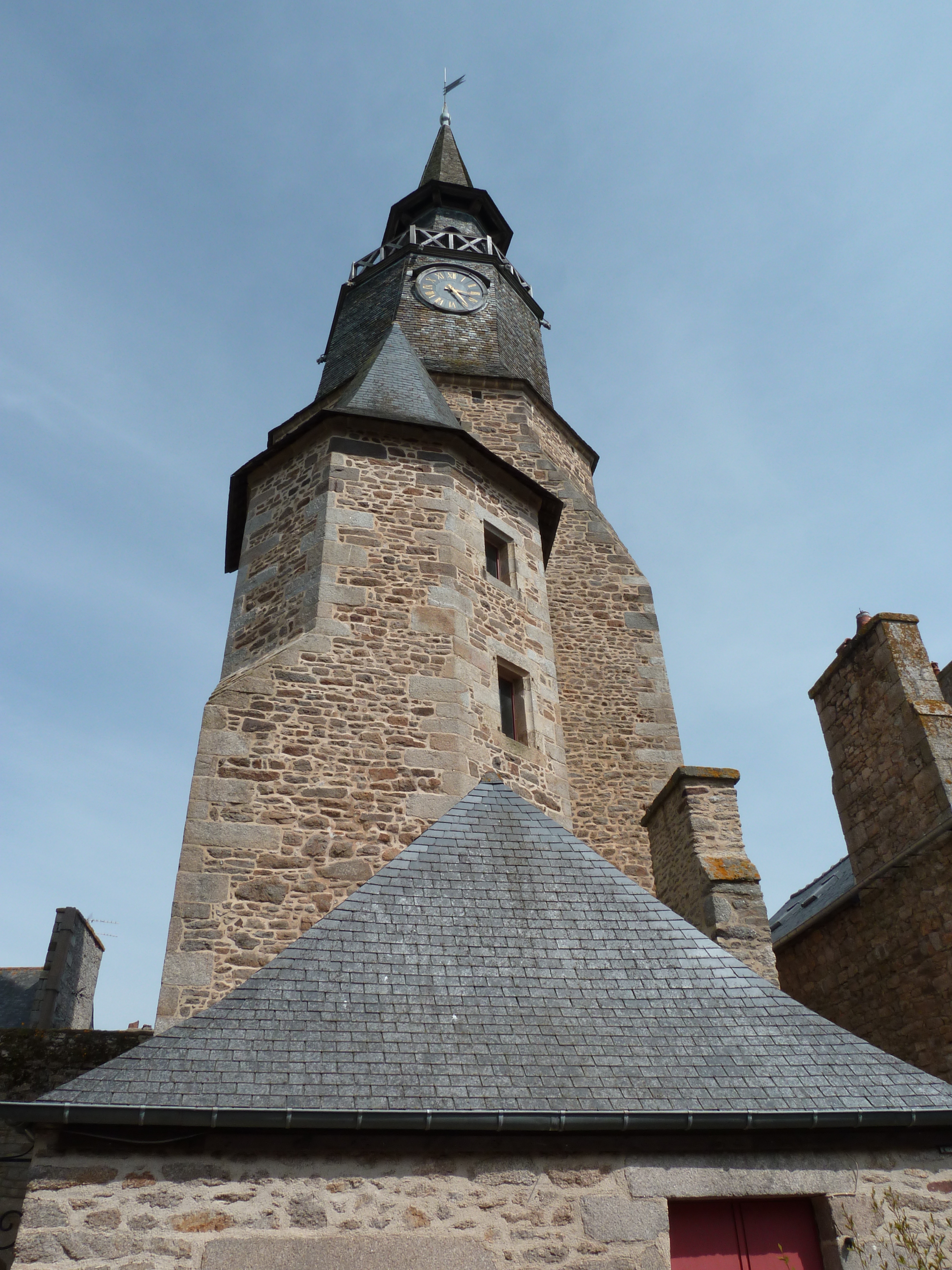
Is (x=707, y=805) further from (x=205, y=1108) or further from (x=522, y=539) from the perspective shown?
(x=205, y=1108)

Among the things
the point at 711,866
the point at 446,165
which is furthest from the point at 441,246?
the point at 711,866

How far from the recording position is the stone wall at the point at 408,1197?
3658 mm

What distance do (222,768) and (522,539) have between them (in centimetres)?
419

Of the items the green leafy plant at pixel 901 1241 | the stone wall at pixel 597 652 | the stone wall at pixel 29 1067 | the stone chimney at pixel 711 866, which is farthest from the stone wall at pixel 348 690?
the green leafy plant at pixel 901 1241

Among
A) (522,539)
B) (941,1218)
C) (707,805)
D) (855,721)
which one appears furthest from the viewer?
(522,539)

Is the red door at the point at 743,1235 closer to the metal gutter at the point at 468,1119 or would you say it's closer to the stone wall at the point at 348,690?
Answer: the metal gutter at the point at 468,1119

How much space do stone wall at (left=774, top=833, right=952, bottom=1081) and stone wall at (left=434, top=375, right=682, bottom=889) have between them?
1838 mm

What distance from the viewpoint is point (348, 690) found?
7.27m

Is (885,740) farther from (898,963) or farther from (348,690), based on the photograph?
(348,690)

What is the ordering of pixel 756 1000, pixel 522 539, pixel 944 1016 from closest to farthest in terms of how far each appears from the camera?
1. pixel 756 1000
2. pixel 944 1016
3. pixel 522 539

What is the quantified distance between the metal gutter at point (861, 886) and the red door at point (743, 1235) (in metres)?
3.44

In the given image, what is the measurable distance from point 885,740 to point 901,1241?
4817 mm

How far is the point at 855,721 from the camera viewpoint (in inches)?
340

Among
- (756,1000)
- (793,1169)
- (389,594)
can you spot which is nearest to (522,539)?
(389,594)
